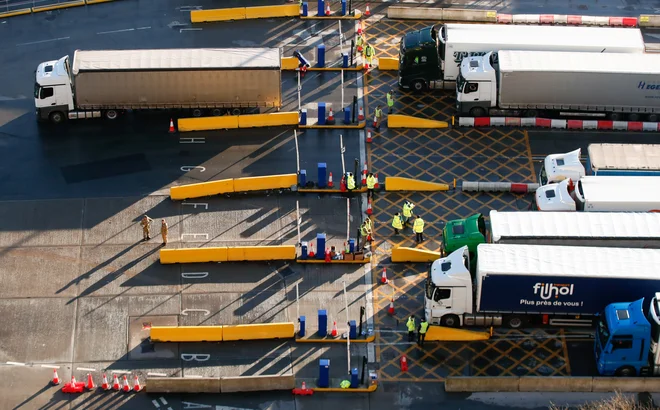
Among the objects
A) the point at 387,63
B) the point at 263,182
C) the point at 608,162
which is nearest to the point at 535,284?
the point at 608,162

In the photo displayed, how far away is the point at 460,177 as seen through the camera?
2734 inches

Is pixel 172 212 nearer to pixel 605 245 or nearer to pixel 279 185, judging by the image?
pixel 279 185

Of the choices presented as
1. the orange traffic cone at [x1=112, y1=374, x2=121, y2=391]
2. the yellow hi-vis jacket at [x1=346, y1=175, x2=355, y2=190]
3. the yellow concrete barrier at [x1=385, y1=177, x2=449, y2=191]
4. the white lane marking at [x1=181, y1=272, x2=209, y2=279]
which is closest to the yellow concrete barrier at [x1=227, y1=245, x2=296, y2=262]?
the white lane marking at [x1=181, y1=272, x2=209, y2=279]

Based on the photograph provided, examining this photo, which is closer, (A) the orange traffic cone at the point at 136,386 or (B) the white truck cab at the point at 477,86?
(A) the orange traffic cone at the point at 136,386

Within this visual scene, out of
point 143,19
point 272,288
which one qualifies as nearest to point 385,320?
point 272,288

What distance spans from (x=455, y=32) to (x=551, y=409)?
28235 millimetres

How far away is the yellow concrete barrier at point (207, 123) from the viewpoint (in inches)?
2852

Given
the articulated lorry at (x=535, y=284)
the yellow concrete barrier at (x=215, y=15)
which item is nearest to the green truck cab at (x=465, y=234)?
the articulated lorry at (x=535, y=284)

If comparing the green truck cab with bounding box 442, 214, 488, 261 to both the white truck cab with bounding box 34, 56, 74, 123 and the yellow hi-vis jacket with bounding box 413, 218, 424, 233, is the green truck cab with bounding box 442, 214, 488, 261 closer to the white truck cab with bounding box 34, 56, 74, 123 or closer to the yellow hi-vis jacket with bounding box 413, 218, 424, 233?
the yellow hi-vis jacket with bounding box 413, 218, 424, 233

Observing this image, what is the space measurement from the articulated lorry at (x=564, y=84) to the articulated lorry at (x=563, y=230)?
12855 millimetres

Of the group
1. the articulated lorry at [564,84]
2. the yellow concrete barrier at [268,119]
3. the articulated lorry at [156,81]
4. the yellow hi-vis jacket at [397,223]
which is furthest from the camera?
the yellow concrete barrier at [268,119]

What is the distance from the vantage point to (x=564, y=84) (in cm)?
7112

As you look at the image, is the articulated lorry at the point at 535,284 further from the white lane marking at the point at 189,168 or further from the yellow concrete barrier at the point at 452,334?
the white lane marking at the point at 189,168

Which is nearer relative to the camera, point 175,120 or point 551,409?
point 551,409
